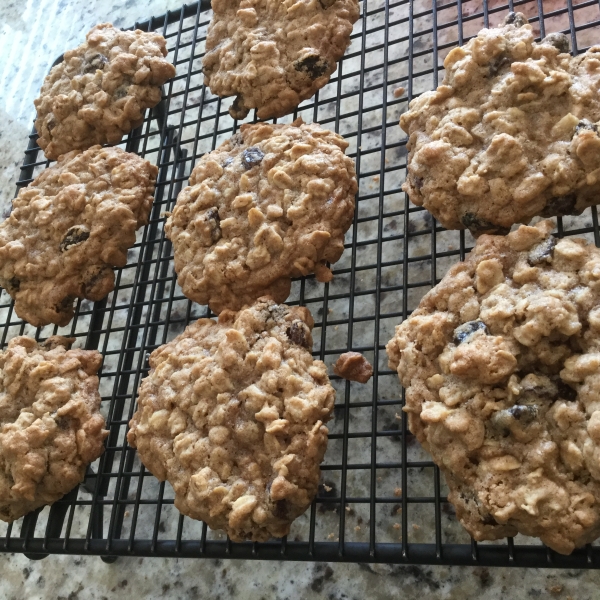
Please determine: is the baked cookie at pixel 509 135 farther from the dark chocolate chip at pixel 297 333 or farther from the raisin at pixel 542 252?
the dark chocolate chip at pixel 297 333

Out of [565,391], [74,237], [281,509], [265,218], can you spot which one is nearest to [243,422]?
[281,509]

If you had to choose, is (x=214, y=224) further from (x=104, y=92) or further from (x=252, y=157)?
(x=104, y=92)

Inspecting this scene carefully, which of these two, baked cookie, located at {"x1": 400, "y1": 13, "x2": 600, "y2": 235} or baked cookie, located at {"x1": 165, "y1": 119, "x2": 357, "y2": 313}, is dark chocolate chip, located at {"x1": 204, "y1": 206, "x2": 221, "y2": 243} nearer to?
baked cookie, located at {"x1": 165, "y1": 119, "x2": 357, "y2": 313}

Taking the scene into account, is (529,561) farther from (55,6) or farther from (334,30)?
(55,6)

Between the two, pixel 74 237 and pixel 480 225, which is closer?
pixel 480 225

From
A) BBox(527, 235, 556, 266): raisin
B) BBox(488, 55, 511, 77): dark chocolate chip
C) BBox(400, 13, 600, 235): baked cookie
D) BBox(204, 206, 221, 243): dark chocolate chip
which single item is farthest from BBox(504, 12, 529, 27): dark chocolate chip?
BBox(204, 206, 221, 243): dark chocolate chip

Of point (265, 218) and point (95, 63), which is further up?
point (95, 63)
